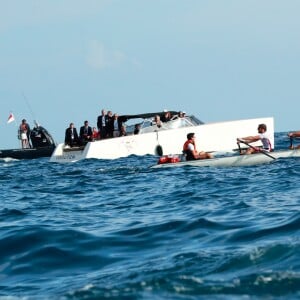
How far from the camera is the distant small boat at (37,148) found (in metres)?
38.1

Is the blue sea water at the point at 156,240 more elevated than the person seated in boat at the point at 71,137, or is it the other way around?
the person seated in boat at the point at 71,137

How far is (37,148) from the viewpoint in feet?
129

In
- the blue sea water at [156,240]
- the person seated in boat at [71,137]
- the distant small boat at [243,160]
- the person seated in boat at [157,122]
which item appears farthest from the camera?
the person seated in boat at [71,137]

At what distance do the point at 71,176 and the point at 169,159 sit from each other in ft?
8.50

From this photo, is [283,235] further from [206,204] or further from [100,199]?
[100,199]

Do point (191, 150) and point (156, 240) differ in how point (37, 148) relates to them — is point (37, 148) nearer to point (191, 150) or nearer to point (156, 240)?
point (191, 150)

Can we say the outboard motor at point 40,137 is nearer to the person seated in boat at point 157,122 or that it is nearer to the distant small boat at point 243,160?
the person seated in boat at point 157,122

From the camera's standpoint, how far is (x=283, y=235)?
980cm

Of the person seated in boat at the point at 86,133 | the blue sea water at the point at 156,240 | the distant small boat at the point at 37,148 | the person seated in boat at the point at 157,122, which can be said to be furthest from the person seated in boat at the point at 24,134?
the blue sea water at the point at 156,240

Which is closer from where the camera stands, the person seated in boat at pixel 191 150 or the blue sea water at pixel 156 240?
the blue sea water at pixel 156 240

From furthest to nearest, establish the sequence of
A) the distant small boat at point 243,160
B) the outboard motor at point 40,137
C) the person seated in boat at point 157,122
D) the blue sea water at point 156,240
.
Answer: the outboard motor at point 40,137, the person seated in boat at point 157,122, the distant small boat at point 243,160, the blue sea water at point 156,240

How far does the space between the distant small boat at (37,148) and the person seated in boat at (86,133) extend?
186 inches

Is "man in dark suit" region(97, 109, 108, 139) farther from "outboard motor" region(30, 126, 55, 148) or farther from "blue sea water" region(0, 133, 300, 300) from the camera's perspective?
"blue sea water" region(0, 133, 300, 300)

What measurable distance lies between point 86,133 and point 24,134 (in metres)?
7.52
